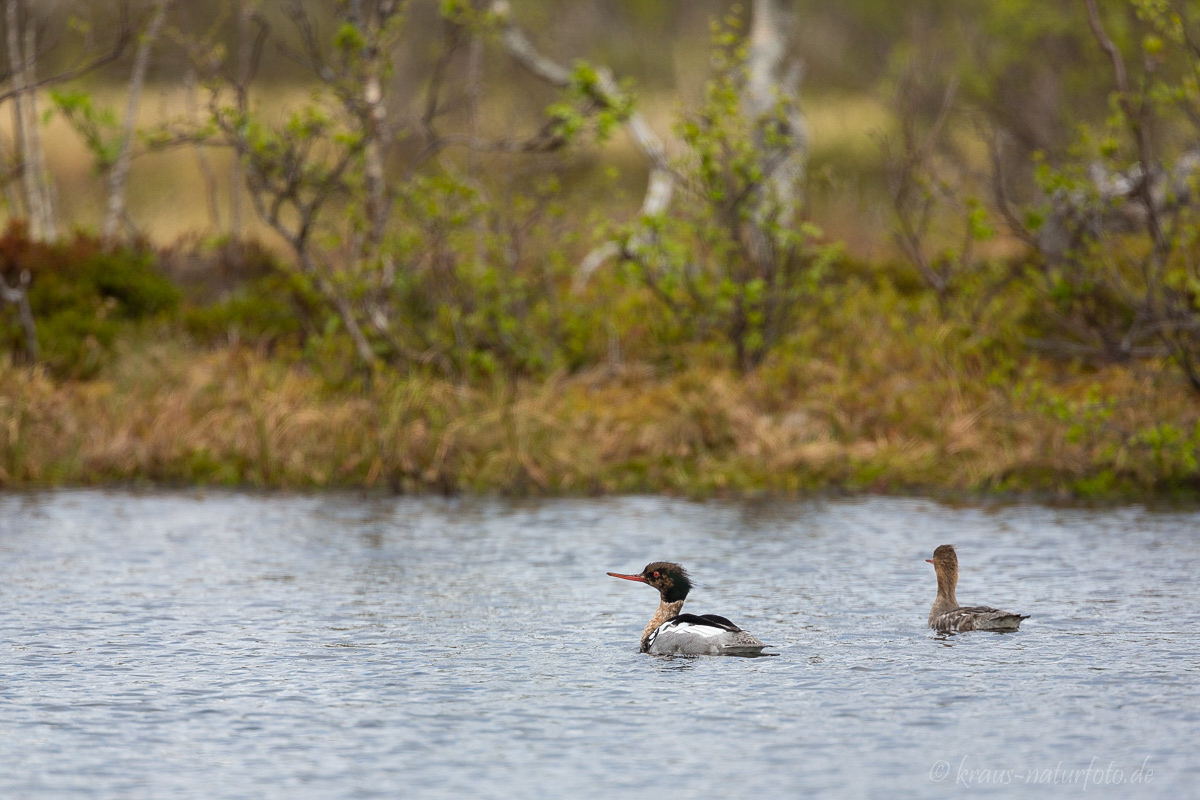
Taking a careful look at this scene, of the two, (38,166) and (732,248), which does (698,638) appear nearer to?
(732,248)

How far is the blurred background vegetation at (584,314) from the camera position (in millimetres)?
20156

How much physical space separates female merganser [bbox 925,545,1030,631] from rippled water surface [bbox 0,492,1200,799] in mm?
167

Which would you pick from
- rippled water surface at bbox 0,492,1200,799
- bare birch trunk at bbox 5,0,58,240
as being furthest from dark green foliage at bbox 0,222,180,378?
rippled water surface at bbox 0,492,1200,799

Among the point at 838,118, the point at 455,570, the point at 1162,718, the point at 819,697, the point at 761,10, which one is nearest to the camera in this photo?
the point at 1162,718

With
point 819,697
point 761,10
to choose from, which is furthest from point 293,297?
point 819,697

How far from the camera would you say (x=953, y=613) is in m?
11.9

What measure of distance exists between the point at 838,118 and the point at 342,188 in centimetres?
2784

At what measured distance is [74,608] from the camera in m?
12.9

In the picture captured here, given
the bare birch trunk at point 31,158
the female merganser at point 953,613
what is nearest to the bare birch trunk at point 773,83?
the bare birch trunk at point 31,158

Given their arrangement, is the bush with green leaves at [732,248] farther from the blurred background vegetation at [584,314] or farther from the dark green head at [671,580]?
the dark green head at [671,580]

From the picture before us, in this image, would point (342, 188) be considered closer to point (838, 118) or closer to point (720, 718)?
point (720, 718)

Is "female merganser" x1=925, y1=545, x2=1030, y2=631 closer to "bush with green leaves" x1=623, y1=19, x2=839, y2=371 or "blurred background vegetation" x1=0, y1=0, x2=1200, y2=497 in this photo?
"blurred background vegetation" x1=0, y1=0, x2=1200, y2=497

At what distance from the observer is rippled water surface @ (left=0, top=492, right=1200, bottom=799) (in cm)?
843

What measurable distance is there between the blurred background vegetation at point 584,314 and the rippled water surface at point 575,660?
2336 millimetres
